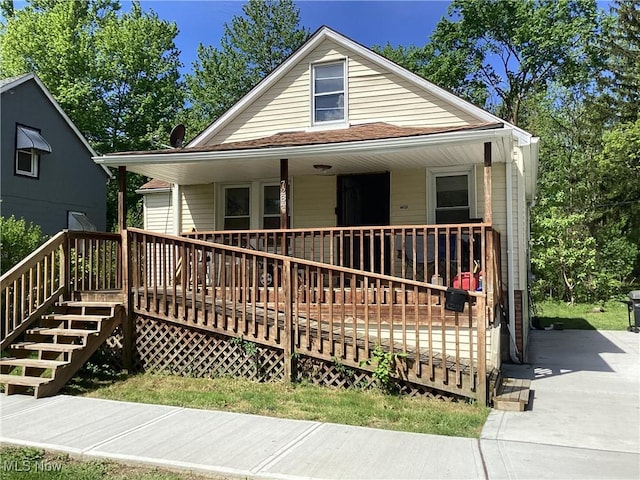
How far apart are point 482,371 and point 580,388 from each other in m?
1.88

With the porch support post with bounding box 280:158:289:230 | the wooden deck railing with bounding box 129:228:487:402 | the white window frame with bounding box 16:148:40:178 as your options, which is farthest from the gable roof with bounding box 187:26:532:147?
the white window frame with bounding box 16:148:40:178

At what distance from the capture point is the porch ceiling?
7277 mm

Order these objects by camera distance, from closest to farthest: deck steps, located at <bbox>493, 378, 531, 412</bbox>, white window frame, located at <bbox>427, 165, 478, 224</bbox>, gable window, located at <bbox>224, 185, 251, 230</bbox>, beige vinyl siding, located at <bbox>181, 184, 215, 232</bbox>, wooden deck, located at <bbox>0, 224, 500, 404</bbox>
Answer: deck steps, located at <bbox>493, 378, 531, 412</bbox>, wooden deck, located at <bbox>0, 224, 500, 404</bbox>, white window frame, located at <bbox>427, 165, 478, 224</bbox>, gable window, located at <bbox>224, 185, 251, 230</bbox>, beige vinyl siding, located at <bbox>181, 184, 215, 232</bbox>

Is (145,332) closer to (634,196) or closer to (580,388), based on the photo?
(580,388)

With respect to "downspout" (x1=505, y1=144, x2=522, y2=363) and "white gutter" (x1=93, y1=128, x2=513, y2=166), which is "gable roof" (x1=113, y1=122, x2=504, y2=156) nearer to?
"white gutter" (x1=93, y1=128, x2=513, y2=166)

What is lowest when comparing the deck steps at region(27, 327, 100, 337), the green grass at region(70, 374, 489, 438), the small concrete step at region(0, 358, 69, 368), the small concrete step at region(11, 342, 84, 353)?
the green grass at region(70, 374, 489, 438)

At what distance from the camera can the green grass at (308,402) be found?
Answer: 506 cm

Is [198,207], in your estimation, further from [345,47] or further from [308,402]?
[308,402]

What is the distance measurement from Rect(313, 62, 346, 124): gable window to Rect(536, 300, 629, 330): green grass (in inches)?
328

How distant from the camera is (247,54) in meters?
29.9

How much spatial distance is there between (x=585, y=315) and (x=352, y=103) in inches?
425

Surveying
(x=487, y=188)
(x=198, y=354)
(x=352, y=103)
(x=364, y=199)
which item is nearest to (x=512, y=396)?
(x=487, y=188)

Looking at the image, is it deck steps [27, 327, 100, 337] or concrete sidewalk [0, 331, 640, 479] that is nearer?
concrete sidewalk [0, 331, 640, 479]

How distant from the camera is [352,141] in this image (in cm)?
766
